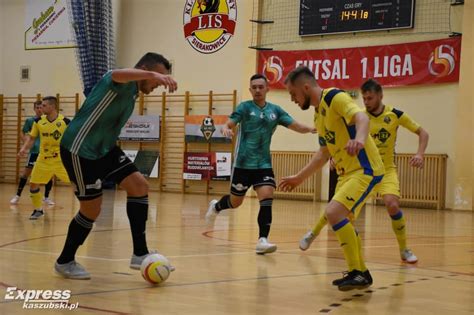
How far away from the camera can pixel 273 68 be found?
20969 mm

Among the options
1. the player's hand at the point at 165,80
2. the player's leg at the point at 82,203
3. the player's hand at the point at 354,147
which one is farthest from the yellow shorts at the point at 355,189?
the player's leg at the point at 82,203

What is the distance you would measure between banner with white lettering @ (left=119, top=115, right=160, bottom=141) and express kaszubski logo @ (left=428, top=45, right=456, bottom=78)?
8.80 m

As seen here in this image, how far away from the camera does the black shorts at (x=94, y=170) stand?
5562mm

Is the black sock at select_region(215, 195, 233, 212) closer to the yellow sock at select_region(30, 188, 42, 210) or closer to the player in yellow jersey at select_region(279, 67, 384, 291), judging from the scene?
the player in yellow jersey at select_region(279, 67, 384, 291)

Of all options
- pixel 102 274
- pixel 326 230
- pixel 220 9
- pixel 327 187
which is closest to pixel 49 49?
pixel 220 9

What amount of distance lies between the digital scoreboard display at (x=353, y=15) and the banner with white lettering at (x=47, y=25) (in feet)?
28.1

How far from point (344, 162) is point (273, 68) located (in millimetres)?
15557

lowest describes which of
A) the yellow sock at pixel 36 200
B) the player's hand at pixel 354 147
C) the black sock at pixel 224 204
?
the yellow sock at pixel 36 200

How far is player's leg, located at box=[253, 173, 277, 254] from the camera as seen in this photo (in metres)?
7.82

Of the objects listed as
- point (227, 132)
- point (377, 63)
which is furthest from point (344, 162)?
point (377, 63)

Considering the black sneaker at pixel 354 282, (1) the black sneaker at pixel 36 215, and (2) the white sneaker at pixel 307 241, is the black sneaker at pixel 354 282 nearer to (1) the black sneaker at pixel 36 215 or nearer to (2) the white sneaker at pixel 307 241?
(2) the white sneaker at pixel 307 241

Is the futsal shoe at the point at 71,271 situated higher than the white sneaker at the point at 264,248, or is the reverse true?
the futsal shoe at the point at 71,271

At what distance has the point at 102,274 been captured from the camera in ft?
19.1

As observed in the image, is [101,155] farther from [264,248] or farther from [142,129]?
[142,129]
